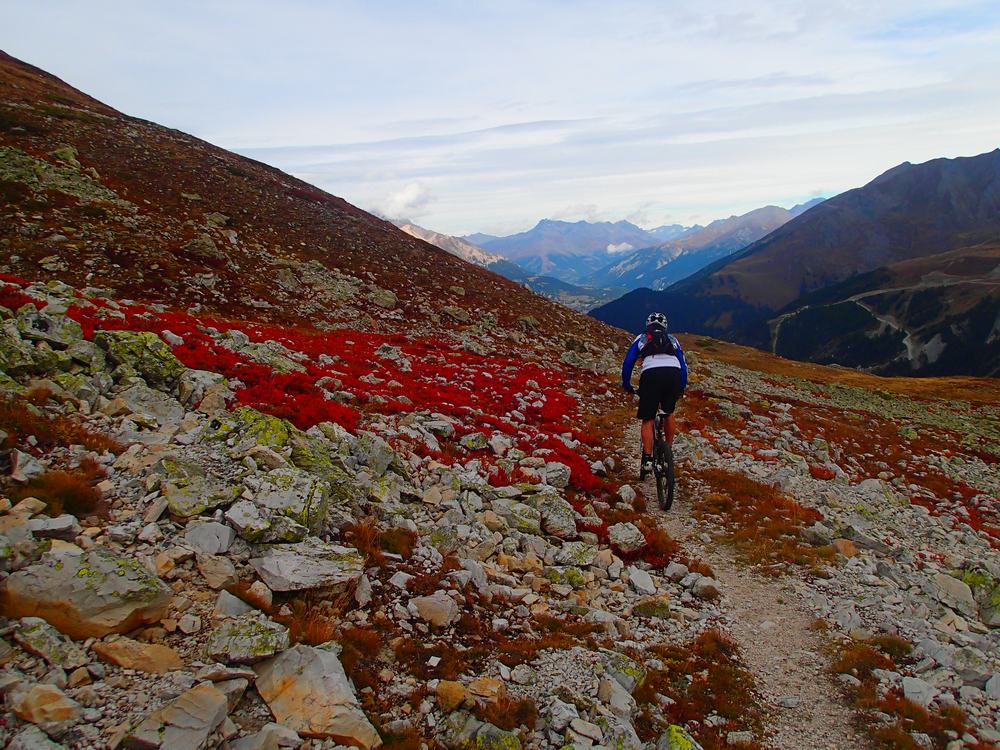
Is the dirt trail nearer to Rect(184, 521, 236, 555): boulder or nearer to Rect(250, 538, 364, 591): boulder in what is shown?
Rect(250, 538, 364, 591): boulder

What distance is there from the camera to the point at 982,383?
9694cm

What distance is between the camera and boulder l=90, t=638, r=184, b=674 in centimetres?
512

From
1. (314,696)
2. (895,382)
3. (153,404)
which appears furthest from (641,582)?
(895,382)

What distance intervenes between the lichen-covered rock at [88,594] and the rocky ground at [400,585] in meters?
0.02

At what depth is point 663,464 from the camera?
1439 centimetres

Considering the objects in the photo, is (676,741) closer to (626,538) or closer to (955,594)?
(626,538)

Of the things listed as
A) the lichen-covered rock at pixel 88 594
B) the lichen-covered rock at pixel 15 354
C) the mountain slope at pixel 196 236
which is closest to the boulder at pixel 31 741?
the lichen-covered rock at pixel 88 594

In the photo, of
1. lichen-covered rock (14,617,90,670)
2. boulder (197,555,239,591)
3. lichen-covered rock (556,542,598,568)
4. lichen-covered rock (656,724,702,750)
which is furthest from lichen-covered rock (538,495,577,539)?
lichen-covered rock (14,617,90,670)

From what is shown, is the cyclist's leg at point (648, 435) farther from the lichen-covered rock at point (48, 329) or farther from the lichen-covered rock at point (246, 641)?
the lichen-covered rock at point (48, 329)

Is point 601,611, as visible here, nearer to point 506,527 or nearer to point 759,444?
point 506,527

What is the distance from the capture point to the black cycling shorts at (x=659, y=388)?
13258 mm

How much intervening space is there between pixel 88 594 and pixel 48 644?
617 mm

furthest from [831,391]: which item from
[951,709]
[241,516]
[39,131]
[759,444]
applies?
[39,131]

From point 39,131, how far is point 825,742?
68.0 meters
